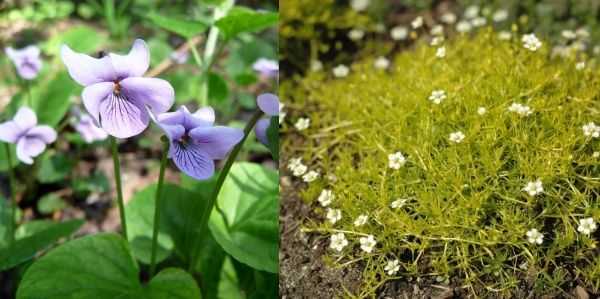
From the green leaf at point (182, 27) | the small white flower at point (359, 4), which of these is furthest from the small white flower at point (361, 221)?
the small white flower at point (359, 4)

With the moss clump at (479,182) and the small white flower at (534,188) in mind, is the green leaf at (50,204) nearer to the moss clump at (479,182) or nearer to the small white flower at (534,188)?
the moss clump at (479,182)

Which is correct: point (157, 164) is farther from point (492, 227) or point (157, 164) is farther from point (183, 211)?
point (492, 227)

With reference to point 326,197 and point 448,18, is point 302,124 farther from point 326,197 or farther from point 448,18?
point 448,18

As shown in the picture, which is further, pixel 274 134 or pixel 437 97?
pixel 437 97

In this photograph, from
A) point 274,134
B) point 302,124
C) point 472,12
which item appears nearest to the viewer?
point 274,134

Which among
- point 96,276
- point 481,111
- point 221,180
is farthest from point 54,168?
point 481,111

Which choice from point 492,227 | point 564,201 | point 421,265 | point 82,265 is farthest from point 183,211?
point 564,201
